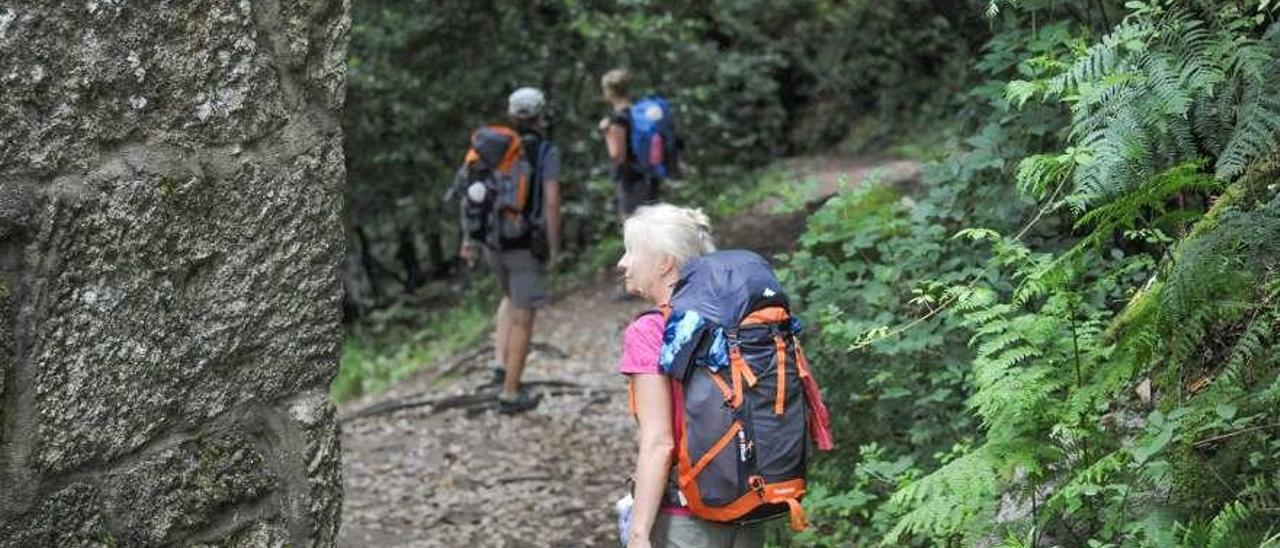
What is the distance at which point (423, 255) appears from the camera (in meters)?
18.9

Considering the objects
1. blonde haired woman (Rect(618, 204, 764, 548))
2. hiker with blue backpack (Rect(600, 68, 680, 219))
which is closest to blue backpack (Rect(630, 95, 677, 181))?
hiker with blue backpack (Rect(600, 68, 680, 219))

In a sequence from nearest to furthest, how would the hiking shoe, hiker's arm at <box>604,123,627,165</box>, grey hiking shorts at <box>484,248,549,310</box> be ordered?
grey hiking shorts at <box>484,248,549,310</box> → the hiking shoe → hiker's arm at <box>604,123,627,165</box>

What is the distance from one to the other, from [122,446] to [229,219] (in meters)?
0.52

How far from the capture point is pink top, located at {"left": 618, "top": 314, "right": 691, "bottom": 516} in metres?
3.65

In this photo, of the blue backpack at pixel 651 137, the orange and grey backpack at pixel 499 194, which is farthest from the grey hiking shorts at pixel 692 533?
the blue backpack at pixel 651 137

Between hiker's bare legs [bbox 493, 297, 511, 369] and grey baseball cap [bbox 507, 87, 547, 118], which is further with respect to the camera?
hiker's bare legs [bbox 493, 297, 511, 369]

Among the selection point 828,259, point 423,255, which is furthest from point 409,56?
point 828,259

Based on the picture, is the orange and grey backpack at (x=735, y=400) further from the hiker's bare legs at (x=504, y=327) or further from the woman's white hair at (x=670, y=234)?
the hiker's bare legs at (x=504, y=327)

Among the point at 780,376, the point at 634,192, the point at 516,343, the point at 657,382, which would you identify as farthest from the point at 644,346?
the point at 634,192

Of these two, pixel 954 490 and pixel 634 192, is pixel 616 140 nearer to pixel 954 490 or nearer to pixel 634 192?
pixel 634 192

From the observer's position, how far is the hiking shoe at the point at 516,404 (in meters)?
8.80

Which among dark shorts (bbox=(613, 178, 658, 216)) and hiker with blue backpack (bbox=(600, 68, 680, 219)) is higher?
hiker with blue backpack (bbox=(600, 68, 680, 219))

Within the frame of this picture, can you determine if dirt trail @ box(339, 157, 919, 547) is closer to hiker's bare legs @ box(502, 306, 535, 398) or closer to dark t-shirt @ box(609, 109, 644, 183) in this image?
hiker's bare legs @ box(502, 306, 535, 398)

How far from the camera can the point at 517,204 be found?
26.9 feet
